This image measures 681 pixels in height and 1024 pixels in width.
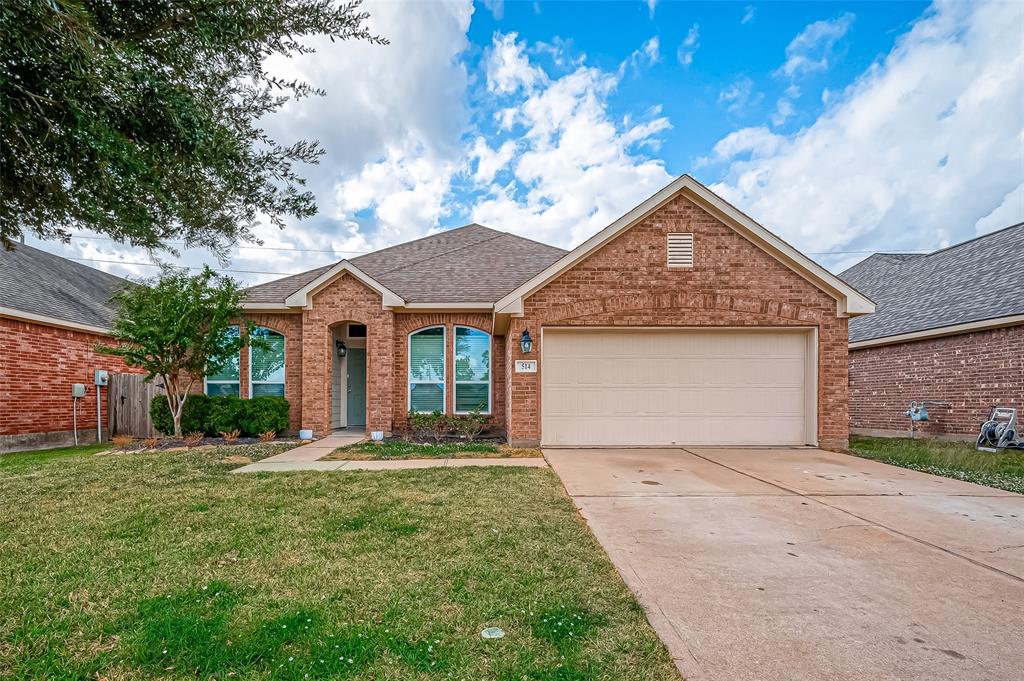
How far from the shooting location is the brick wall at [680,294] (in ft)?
28.6

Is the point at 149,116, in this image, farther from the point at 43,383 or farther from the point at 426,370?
the point at 43,383

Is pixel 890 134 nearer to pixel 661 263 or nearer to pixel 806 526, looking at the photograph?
pixel 661 263

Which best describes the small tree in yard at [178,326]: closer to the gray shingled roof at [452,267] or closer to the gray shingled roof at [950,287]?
the gray shingled roof at [452,267]

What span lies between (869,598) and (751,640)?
1.07 metres

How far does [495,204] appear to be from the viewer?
21.7 meters

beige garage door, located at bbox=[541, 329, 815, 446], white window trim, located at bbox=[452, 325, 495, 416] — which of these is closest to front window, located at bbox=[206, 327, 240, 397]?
white window trim, located at bbox=[452, 325, 495, 416]

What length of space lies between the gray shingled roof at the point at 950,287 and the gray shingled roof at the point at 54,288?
18823 mm

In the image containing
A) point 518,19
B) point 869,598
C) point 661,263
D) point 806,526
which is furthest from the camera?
point 518,19

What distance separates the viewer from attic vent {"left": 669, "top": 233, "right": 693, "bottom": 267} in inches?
345

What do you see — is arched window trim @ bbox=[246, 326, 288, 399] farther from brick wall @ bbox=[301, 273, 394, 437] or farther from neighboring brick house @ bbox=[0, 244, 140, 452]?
neighboring brick house @ bbox=[0, 244, 140, 452]

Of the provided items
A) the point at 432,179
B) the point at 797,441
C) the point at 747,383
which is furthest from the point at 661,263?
the point at 432,179

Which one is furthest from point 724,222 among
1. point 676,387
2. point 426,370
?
point 426,370

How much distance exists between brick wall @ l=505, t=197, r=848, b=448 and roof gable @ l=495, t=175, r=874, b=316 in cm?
11

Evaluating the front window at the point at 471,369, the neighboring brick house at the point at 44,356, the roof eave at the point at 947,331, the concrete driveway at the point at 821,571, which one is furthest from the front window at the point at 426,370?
the roof eave at the point at 947,331
